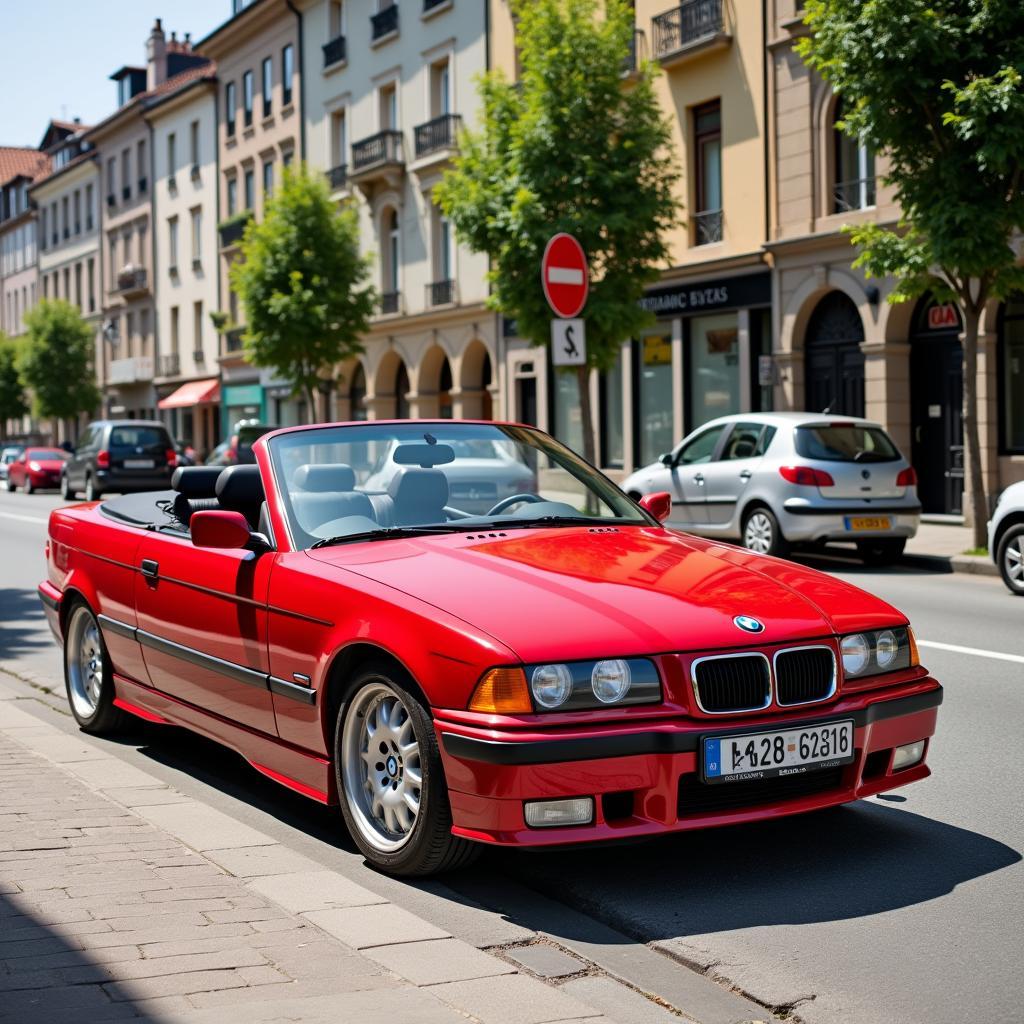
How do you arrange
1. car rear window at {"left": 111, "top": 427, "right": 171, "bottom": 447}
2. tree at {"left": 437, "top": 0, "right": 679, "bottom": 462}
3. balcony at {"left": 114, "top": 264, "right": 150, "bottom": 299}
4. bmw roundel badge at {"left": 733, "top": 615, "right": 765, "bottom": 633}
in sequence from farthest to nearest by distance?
1. balcony at {"left": 114, "top": 264, "right": 150, "bottom": 299}
2. car rear window at {"left": 111, "top": 427, "right": 171, "bottom": 447}
3. tree at {"left": 437, "top": 0, "right": 679, "bottom": 462}
4. bmw roundel badge at {"left": 733, "top": 615, "right": 765, "bottom": 633}

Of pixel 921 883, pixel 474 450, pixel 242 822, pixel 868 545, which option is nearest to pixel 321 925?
pixel 242 822

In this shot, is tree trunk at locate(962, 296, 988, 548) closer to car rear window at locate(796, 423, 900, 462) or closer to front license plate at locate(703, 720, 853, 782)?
car rear window at locate(796, 423, 900, 462)

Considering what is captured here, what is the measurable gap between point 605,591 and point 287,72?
46738mm

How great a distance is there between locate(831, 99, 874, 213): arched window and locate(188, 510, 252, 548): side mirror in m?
20.9

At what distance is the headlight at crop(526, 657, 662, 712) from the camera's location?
4.39m

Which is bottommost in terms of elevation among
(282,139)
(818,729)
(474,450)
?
(818,729)

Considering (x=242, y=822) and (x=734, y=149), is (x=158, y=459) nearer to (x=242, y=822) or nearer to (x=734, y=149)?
(x=734, y=149)

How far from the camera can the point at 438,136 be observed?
38406 mm

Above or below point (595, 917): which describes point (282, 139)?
above

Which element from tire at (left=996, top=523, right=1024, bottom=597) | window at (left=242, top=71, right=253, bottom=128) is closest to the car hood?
tire at (left=996, top=523, right=1024, bottom=597)

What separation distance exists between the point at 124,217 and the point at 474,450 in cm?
6396

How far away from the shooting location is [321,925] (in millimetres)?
4191

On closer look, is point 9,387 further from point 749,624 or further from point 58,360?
point 749,624

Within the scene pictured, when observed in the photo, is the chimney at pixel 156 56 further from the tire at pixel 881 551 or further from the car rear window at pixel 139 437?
the tire at pixel 881 551
